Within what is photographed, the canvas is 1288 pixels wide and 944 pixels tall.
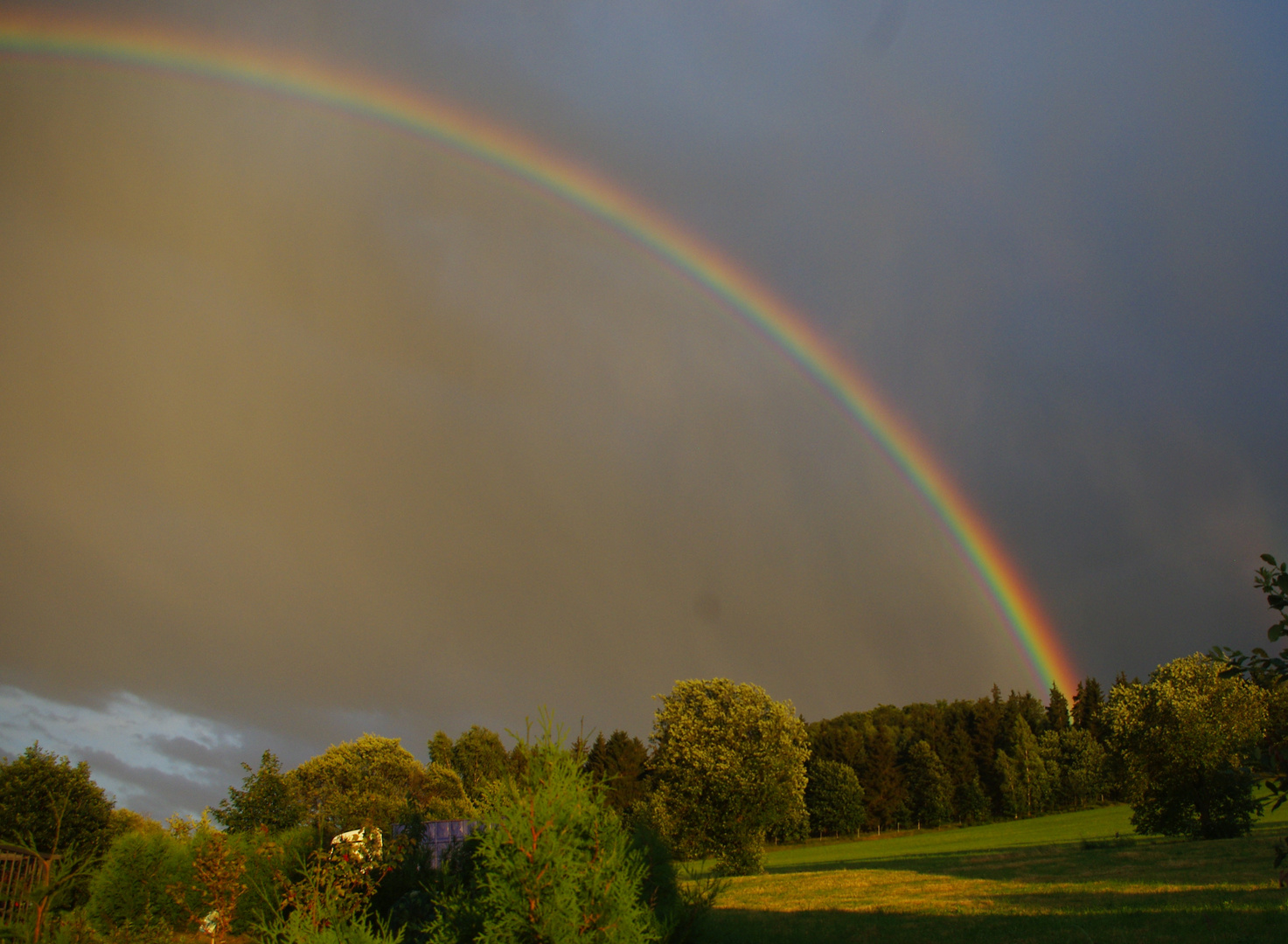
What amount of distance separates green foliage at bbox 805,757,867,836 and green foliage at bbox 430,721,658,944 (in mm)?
106348

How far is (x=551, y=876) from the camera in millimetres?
7480

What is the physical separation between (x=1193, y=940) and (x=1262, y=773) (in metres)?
11.4

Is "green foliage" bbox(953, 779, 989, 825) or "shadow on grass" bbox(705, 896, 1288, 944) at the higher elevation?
"shadow on grass" bbox(705, 896, 1288, 944)

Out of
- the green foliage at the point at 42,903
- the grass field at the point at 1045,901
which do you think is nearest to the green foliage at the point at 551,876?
the green foliage at the point at 42,903

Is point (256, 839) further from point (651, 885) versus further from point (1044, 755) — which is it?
point (1044, 755)

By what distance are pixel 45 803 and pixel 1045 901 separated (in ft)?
158

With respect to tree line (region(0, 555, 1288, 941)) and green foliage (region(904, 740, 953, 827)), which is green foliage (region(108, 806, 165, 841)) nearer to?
tree line (region(0, 555, 1288, 941))

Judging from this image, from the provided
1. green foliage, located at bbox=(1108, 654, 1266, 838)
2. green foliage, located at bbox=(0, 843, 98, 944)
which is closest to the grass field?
green foliage, located at bbox=(1108, 654, 1266, 838)

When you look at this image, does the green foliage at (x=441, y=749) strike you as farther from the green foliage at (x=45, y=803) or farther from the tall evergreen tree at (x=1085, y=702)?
the tall evergreen tree at (x=1085, y=702)

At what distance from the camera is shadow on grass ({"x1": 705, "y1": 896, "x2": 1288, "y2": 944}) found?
45.8 ft

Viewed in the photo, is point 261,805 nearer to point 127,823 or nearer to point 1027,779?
point 127,823

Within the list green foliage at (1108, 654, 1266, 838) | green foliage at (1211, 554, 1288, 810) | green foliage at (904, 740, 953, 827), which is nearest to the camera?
green foliage at (1211, 554, 1288, 810)

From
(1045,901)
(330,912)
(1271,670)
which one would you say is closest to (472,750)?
(1045,901)

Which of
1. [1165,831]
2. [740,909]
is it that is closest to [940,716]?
[1165,831]
